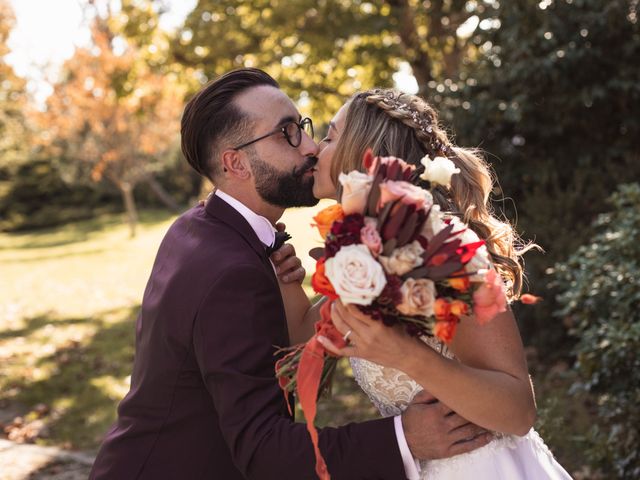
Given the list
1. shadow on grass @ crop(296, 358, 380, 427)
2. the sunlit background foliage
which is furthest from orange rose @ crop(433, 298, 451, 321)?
shadow on grass @ crop(296, 358, 380, 427)

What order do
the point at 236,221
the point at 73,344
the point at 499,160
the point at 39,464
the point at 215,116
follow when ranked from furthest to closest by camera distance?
the point at 73,344 < the point at 499,160 < the point at 39,464 < the point at 215,116 < the point at 236,221

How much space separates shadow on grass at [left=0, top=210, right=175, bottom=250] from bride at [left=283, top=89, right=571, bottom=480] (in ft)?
83.2

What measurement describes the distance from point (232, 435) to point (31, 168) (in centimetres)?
3718

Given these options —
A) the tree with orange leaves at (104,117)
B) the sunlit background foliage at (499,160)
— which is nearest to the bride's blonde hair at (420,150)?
the sunlit background foliage at (499,160)

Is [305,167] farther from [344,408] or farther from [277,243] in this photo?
[344,408]

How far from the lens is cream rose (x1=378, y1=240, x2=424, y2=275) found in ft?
5.86

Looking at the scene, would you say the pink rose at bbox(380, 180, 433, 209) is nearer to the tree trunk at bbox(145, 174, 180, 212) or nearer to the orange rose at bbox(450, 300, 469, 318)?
the orange rose at bbox(450, 300, 469, 318)

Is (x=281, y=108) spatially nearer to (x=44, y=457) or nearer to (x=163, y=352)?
(x=163, y=352)

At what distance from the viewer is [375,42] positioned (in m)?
11.2

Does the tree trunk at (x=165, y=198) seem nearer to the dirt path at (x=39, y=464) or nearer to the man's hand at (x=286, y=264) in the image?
the dirt path at (x=39, y=464)

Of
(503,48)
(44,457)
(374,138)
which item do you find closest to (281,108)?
(374,138)

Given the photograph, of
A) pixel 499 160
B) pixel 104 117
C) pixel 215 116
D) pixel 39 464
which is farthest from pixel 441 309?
pixel 104 117

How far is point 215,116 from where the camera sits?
3.04 m

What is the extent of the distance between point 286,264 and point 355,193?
1.34 m
